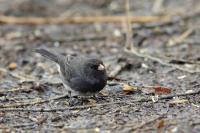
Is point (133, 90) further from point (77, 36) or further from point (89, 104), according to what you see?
point (77, 36)

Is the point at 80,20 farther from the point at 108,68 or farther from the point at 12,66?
the point at 108,68

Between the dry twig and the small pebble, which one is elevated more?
the dry twig

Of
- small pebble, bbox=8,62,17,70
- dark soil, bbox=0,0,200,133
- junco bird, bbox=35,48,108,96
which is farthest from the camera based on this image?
small pebble, bbox=8,62,17,70

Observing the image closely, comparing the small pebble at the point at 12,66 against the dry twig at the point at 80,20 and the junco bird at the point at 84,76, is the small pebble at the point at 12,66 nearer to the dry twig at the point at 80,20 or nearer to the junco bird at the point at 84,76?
the junco bird at the point at 84,76

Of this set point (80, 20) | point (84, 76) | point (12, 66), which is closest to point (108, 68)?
point (12, 66)

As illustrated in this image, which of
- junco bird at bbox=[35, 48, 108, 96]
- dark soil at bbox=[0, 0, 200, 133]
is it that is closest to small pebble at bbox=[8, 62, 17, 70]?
dark soil at bbox=[0, 0, 200, 133]

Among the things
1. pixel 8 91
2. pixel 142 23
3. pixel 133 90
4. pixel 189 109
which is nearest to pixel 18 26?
pixel 142 23

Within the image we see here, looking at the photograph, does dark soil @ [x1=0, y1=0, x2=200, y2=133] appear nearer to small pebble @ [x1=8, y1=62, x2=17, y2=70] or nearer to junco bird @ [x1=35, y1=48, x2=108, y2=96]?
small pebble @ [x1=8, y1=62, x2=17, y2=70]
